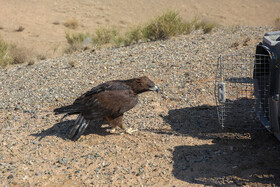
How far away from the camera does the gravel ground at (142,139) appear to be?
13.6 feet

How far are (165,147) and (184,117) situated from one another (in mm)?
1144

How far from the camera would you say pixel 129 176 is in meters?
4.20

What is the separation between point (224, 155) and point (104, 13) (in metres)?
23.6

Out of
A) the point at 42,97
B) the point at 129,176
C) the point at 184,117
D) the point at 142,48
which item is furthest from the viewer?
the point at 142,48

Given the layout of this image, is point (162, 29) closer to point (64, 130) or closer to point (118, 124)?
point (118, 124)

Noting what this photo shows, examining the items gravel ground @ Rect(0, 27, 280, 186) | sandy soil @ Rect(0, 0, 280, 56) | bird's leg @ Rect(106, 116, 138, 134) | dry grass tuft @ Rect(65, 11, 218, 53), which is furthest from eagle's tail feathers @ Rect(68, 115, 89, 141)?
sandy soil @ Rect(0, 0, 280, 56)

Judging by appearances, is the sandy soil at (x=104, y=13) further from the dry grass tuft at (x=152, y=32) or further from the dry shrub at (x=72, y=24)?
the dry grass tuft at (x=152, y=32)

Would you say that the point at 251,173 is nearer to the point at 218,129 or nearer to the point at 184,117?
the point at 218,129

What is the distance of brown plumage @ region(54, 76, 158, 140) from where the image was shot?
5.04m

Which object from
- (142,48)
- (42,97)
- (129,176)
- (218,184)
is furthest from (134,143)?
(142,48)

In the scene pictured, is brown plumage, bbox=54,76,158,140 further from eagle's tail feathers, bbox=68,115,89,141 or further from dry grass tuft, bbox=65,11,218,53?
dry grass tuft, bbox=65,11,218,53

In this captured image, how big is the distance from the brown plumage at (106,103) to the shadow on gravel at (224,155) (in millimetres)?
975

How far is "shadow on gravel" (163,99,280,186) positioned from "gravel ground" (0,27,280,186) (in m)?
0.01

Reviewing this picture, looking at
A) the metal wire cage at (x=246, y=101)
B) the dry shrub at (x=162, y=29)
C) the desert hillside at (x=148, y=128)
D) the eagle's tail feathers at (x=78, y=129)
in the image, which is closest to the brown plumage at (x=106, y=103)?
the eagle's tail feathers at (x=78, y=129)
